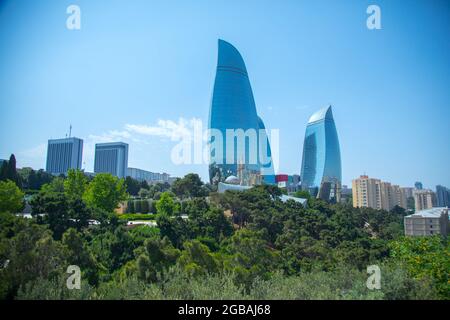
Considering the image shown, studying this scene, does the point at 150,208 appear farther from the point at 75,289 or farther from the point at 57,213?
the point at 75,289

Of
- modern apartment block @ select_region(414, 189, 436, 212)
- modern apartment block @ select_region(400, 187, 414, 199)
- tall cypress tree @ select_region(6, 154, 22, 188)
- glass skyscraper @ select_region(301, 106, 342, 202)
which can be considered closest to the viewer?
tall cypress tree @ select_region(6, 154, 22, 188)

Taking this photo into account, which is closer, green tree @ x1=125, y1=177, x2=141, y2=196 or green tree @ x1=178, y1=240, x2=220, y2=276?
green tree @ x1=178, y1=240, x2=220, y2=276

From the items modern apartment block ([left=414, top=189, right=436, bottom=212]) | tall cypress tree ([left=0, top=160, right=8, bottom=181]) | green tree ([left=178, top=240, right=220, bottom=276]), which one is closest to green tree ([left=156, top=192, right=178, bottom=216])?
tall cypress tree ([left=0, top=160, right=8, bottom=181])

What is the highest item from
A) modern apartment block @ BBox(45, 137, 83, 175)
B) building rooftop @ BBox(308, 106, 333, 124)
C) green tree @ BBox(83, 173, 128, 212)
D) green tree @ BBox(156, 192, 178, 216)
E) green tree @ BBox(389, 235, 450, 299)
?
building rooftop @ BBox(308, 106, 333, 124)

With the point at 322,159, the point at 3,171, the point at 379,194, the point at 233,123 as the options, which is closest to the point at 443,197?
the point at 379,194

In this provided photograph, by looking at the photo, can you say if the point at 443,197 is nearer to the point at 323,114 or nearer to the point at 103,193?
the point at 323,114

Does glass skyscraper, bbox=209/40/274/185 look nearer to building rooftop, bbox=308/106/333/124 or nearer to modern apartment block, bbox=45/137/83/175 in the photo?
modern apartment block, bbox=45/137/83/175
